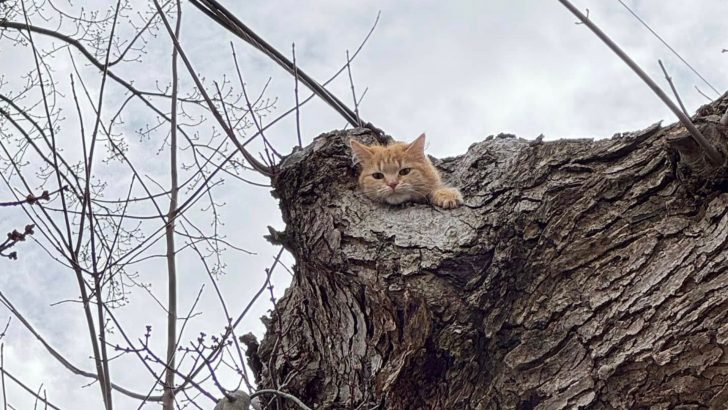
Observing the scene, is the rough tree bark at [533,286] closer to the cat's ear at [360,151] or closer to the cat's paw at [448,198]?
the cat's paw at [448,198]

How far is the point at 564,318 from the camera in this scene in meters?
2.00

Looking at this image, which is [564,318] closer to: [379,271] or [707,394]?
[707,394]

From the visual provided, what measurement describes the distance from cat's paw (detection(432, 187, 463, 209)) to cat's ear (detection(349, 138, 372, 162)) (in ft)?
1.33

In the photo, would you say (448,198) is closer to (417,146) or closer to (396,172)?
(396,172)

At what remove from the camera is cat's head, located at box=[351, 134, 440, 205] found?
2826mm

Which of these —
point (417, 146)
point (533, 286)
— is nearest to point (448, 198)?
point (533, 286)

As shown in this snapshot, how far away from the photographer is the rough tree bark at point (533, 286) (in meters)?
1.83

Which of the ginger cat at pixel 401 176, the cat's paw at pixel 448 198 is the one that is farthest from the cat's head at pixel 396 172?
the cat's paw at pixel 448 198

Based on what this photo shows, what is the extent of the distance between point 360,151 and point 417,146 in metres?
0.87

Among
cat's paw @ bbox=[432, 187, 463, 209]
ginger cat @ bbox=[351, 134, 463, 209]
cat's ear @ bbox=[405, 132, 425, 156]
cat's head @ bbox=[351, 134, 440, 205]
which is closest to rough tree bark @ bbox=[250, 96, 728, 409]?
cat's paw @ bbox=[432, 187, 463, 209]

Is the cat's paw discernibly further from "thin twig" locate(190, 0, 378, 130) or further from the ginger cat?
"thin twig" locate(190, 0, 378, 130)

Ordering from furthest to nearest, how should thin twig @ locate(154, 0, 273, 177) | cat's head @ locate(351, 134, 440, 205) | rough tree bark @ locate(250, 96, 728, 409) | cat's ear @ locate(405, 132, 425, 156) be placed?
cat's ear @ locate(405, 132, 425, 156)
cat's head @ locate(351, 134, 440, 205)
thin twig @ locate(154, 0, 273, 177)
rough tree bark @ locate(250, 96, 728, 409)

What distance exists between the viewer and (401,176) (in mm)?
3338

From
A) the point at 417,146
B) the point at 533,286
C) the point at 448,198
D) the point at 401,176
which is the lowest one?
the point at 533,286
